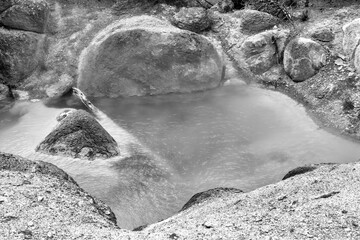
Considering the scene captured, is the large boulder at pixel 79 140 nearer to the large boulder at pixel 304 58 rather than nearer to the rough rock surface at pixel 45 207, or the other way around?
the rough rock surface at pixel 45 207

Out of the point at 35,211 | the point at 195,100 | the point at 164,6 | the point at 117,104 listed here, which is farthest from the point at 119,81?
the point at 35,211

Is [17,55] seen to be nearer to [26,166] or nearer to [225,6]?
[26,166]

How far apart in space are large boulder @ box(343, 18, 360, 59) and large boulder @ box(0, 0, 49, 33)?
45.2 feet

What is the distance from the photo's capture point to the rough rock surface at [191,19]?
62.7 feet

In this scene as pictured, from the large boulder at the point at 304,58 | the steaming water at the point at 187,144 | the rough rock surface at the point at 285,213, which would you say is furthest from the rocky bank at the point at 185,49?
the rough rock surface at the point at 285,213

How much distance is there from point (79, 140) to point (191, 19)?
9.22 meters

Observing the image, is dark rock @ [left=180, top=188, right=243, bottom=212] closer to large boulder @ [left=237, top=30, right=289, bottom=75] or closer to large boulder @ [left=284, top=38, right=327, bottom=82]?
large boulder @ [left=284, top=38, right=327, bottom=82]

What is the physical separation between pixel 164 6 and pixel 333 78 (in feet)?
30.5

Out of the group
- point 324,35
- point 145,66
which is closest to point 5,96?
point 145,66

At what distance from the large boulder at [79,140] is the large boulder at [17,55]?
6400mm

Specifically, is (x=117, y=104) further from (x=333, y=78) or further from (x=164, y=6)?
(x=333, y=78)

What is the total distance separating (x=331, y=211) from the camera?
745cm

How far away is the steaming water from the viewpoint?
11587 millimetres

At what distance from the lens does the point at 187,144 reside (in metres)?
13.7
